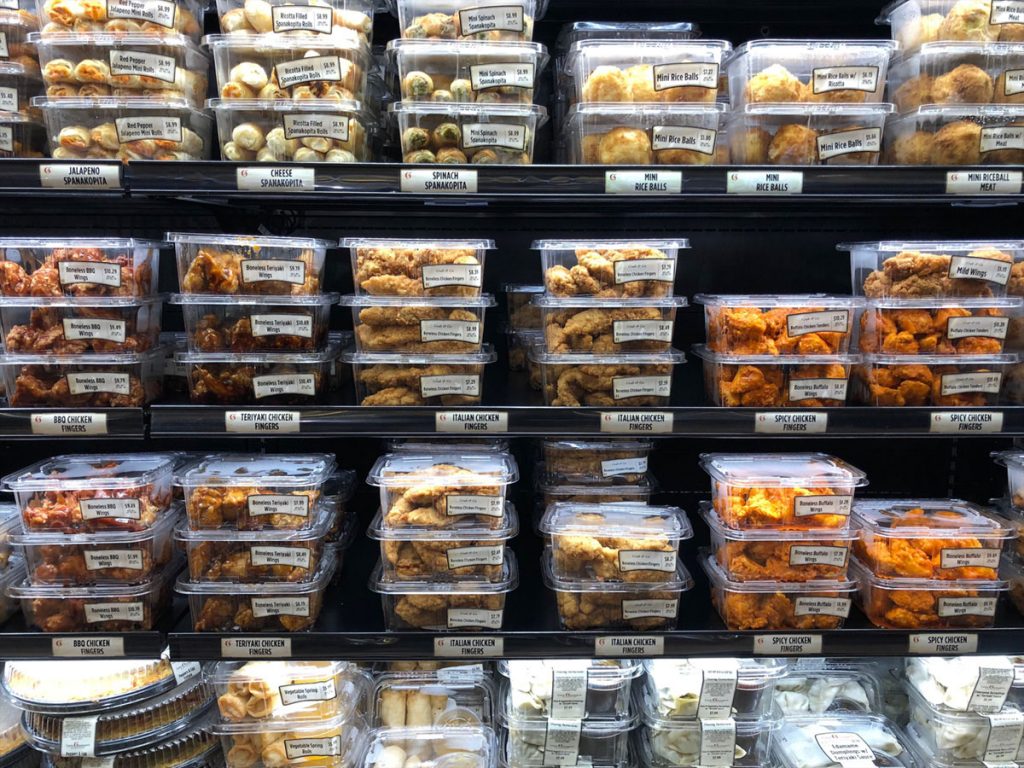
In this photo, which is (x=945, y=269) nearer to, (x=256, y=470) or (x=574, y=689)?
(x=574, y=689)

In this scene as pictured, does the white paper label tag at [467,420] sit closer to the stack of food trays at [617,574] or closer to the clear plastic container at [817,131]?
the stack of food trays at [617,574]

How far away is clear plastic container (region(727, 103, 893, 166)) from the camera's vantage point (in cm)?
158

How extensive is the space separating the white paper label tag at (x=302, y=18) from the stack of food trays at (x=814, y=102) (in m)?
0.96

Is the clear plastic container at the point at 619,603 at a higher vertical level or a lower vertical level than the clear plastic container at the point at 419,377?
lower

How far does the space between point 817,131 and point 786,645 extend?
1.20 m

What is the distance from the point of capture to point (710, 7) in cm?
210

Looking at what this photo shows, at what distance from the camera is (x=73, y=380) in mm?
1619

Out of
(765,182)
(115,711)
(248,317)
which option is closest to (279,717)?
(115,711)

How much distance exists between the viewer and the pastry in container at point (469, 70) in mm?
1578

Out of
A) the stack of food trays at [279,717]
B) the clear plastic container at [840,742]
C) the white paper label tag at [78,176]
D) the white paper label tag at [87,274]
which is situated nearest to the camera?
the white paper label tag at [78,176]

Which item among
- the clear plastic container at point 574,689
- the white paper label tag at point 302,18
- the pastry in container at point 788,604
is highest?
the white paper label tag at point 302,18

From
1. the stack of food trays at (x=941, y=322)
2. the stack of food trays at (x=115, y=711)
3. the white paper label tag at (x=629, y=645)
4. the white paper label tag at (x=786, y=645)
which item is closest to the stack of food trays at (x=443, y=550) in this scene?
the white paper label tag at (x=629, y=645)

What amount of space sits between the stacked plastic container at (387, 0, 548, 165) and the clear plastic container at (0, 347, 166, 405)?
2.72 feet

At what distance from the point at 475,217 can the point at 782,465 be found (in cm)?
116
